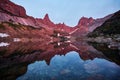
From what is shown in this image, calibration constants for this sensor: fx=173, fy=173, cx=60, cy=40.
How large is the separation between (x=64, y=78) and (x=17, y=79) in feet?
19.5

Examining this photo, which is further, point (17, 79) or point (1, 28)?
point (1, 28)

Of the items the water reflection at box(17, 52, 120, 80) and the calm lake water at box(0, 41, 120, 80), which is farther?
the calm lake water at box(0, 41, 120, 80)

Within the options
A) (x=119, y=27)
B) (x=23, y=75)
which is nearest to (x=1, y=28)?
(x=119, y=27)

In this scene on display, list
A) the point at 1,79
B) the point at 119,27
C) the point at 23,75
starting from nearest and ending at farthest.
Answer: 1. the point at 1,79
2. the point at 23,75
3. the point at 119,27

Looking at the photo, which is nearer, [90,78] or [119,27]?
[90,78]

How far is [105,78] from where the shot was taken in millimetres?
22094

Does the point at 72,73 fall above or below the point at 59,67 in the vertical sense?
above

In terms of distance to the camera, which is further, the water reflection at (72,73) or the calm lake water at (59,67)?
the calm lake water at (59,67)

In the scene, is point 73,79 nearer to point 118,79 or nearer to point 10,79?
point 118,79

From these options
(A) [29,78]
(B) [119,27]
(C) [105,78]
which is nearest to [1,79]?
(A) [29,78]

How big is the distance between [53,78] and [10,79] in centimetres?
537

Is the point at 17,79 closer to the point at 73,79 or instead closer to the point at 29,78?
the point at 29,78

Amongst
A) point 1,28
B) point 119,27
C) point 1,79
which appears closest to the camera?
point 1,79

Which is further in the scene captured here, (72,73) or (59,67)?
(59,67)
